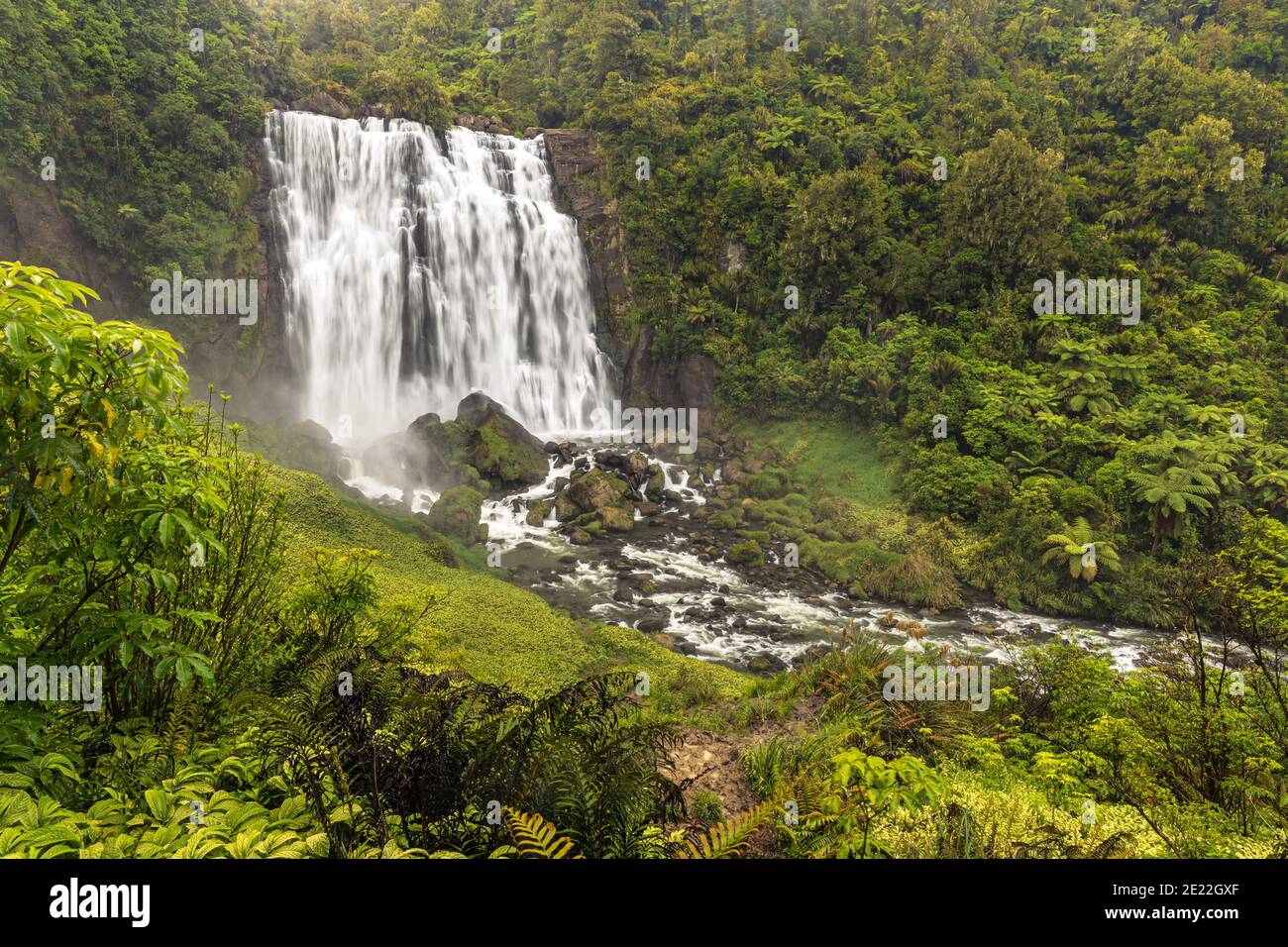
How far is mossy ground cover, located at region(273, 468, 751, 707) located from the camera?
9.41 meters

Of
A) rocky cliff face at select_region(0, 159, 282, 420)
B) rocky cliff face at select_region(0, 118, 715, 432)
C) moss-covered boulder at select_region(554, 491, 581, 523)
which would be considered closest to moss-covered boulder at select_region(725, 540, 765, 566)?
moss-covered boulder at select_region(554, 491, 581, 523)

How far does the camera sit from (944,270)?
2448 centimetres

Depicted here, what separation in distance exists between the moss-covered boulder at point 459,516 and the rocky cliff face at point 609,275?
12309 mm

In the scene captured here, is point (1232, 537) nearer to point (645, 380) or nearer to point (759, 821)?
point (759, 821)

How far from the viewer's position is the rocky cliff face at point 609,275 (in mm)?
28828

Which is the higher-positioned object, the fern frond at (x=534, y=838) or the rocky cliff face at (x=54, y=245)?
the rocky cliff face at (x=54, y=245)

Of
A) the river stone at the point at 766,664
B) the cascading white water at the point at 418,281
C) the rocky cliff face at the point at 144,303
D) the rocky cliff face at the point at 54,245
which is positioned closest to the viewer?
the river stone at the point at 766,664

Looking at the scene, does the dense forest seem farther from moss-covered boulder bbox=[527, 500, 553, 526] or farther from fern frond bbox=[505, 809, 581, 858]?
moss-covered boulder bbox=[527, 500, 553, 526]

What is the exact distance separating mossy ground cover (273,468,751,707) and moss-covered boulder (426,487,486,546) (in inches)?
56.8

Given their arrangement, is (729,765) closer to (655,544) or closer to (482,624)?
(482,624)

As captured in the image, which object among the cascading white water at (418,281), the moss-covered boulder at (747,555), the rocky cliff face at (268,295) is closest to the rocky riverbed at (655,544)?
the moss-covered boulder at (747,555)

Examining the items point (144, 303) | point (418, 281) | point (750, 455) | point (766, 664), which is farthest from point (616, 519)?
point (144, 303)

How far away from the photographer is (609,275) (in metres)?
30.3

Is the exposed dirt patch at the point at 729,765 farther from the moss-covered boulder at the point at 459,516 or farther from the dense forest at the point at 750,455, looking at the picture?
the moss-covered boulder at the point at 459,516
